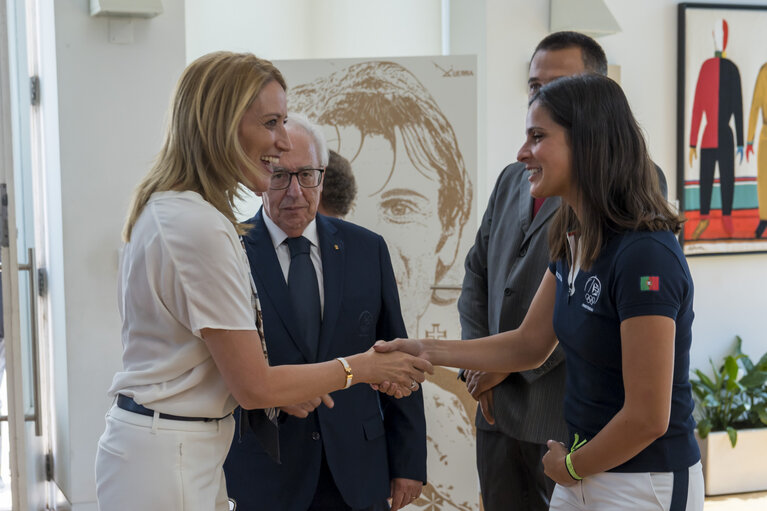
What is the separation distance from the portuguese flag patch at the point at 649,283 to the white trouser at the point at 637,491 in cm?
36

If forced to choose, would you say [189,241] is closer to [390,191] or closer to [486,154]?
[390,191]

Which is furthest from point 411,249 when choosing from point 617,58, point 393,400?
point 617,58

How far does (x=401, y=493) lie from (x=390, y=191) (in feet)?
5.78

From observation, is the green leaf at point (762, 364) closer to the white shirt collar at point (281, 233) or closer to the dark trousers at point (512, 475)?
the dark trousers at point (512, 475)

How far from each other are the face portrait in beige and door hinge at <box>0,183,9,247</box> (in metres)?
1.22

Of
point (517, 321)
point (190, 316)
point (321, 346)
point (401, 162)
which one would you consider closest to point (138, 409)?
point (190, 316)

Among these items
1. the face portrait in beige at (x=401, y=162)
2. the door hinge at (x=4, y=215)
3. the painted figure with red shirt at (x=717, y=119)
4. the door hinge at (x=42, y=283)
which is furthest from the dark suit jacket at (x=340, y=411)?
the painted figure with red shirt at (x=717, y=119)

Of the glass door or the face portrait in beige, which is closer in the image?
the glass door

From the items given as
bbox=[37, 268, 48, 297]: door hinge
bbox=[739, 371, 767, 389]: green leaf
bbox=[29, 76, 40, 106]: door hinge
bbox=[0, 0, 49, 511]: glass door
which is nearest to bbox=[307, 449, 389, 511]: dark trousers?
bbox=[0, 0, 49, 511]: glass door

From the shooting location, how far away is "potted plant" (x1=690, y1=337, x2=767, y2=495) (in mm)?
4410

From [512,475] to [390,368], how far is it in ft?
1.74

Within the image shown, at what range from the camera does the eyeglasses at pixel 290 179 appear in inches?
85.3

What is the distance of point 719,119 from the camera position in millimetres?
4934

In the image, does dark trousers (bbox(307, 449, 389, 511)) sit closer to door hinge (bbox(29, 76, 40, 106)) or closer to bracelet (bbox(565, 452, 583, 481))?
bracelet (bbox(565, 452, 583, 481))
